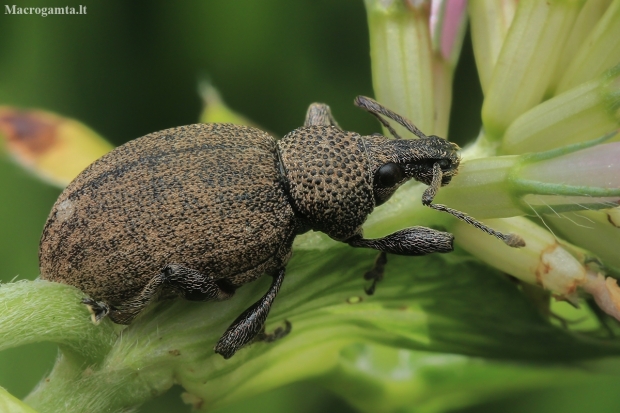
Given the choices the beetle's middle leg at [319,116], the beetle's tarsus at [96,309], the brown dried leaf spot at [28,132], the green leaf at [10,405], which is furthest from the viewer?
the brown dried leaf spot at [28,132]

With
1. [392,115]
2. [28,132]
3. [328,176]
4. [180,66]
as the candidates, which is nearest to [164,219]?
[328,176]

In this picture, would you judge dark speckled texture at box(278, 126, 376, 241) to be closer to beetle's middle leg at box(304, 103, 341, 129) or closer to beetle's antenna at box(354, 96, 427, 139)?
beetle's antenna at box(354, 96, 427, 139)

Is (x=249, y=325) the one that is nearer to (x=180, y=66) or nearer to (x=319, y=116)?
(x=319, y=116)

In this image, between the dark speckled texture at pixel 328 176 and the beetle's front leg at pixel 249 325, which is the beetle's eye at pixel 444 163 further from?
the beetle's front leg at pixel 249 325

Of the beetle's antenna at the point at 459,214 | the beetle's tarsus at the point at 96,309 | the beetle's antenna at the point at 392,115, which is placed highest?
the beetle's antenna at the point at 392,115

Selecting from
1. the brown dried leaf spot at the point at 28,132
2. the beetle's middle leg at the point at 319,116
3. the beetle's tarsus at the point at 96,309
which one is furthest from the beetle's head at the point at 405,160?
the brown dried leaf spot at the point at 28,132

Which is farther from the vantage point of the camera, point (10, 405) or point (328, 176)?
point (328, 176)

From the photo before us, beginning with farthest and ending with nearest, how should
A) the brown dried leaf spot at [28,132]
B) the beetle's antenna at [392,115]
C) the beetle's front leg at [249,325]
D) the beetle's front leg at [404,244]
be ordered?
the brown dried leaf spot at [28,132] → the beetle's antenna at [392,115] → the beetle's front leg at [404,244] → the beetle's front leg at [249,325]

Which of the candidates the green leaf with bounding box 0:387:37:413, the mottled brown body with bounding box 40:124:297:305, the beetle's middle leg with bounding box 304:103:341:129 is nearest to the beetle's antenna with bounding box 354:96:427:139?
the beetle's middle leg with bounding box 304:103:341:129
